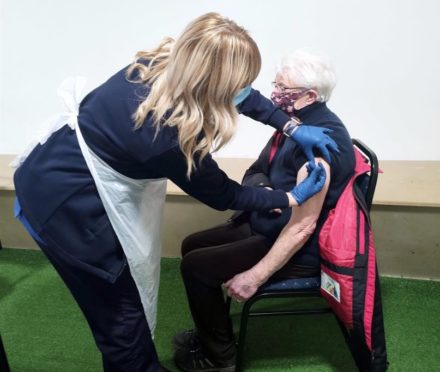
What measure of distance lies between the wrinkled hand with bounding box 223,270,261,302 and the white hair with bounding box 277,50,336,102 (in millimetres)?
636

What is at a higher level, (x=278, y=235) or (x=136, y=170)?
(x=136, y=170)

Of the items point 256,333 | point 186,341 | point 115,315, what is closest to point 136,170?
point 115,315

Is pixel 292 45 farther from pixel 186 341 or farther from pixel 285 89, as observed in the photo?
pixel 186 341

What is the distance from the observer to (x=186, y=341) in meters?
1.66

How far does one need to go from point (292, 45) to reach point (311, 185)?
1.24 metres

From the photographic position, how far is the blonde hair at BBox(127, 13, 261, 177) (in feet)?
3.19

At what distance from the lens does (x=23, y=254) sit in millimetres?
2492

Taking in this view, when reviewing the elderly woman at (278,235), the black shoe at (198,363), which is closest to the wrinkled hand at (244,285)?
the elderly woman at (278,235)

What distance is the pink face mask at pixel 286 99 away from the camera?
1358 mm

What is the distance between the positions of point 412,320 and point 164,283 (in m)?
1.19

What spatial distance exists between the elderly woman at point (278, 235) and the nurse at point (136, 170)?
0.23ft

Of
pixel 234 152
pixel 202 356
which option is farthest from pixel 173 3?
pixel 202 356

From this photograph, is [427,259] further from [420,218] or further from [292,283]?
[292,283]

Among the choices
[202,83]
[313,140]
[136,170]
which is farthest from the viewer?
[313,140]
